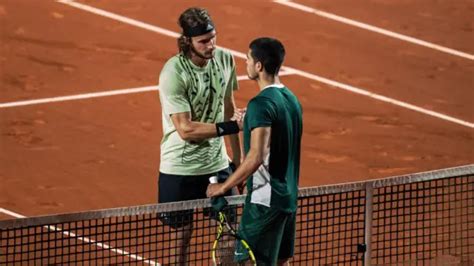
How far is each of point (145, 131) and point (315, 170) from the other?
6.04 ft

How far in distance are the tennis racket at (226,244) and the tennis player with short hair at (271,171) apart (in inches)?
1.9

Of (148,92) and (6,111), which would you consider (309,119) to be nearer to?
(148,92)

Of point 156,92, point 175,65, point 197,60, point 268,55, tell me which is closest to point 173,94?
point 175,65

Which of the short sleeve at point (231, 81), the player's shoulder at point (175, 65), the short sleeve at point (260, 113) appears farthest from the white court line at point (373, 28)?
the short sleeve at point (260, 113)

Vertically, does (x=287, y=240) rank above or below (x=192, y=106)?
below

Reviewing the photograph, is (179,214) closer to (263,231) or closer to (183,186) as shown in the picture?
(183,186)

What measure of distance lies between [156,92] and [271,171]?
6.36 metres

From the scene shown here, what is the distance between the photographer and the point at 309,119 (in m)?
14.8

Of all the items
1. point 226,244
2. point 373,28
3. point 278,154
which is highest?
point 373,28

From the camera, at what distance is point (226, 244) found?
9.25 metres

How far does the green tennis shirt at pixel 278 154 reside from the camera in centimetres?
886

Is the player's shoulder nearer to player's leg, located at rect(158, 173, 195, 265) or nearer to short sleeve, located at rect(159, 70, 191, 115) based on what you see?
short sleeve, located at rect(159, 70, 191, 115)

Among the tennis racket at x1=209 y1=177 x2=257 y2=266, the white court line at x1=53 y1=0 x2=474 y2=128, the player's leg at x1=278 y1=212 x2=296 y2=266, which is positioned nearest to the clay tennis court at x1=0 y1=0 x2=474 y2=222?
the white court line at x1=53 y1=0 x2=474 y2=128

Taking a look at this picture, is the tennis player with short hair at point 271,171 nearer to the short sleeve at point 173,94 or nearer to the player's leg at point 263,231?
the player's leg at point 263,231
